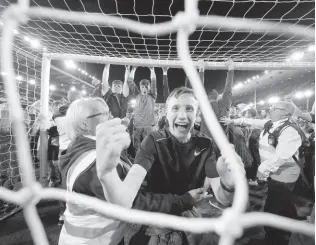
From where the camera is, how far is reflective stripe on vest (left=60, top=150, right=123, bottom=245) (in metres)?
1.03

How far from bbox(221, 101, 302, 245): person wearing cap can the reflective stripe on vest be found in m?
1.69

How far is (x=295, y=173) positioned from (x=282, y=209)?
0.40 meters

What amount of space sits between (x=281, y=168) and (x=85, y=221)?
1.98 meters

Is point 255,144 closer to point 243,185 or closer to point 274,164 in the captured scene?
point 274,164

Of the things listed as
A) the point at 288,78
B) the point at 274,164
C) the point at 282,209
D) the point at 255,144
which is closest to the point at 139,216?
the point at 274,164

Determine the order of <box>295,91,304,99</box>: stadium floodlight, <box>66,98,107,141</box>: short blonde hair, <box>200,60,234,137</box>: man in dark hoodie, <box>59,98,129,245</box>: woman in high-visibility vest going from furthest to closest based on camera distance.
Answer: <box>295,91,304,99</box>: stadium floodlight → <box>200,60,234,137</box>: man in dark hoodie → <box>66,98,107,141</box>: short blonde hair → <box>59,98,129,245</box>: woman in high-visibility vest

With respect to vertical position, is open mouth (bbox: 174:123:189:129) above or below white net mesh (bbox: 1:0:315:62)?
below

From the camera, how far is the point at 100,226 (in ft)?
3.44

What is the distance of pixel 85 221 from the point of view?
104cm

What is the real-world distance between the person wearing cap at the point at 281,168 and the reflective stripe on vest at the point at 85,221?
5.53 ft

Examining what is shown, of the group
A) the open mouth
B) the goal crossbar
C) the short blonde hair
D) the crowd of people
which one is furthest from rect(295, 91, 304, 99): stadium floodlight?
the short blonde hair

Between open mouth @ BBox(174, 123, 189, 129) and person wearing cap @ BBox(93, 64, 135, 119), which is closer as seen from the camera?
open mouth @ BBox(174, 123, 189, 129)

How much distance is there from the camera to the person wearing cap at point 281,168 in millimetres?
1966

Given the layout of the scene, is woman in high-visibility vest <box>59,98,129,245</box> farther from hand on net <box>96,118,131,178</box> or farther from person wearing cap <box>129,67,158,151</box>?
person wearing cap <box>129,67,158,151</box>
